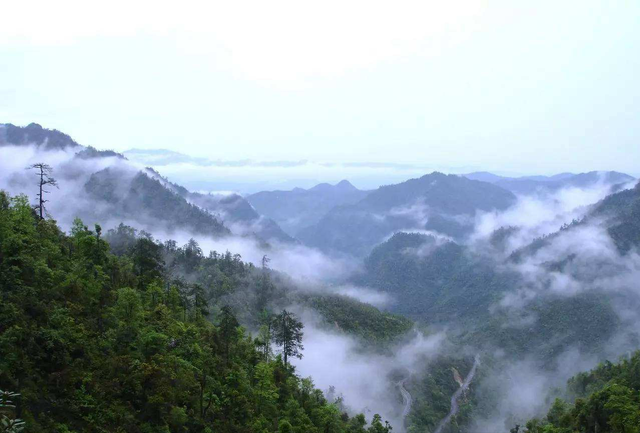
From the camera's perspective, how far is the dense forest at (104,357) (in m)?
29.2

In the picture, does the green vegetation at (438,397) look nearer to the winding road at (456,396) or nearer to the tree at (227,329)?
the winding road at (456,396)

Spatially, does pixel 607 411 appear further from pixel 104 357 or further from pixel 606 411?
pixel 104 357

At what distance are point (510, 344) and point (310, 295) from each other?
98.2m

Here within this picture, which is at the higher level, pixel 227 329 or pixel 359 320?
pixel 227 329

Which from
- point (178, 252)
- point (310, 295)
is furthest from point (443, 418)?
point (178, 252)

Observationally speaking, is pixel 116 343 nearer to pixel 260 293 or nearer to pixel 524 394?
pixel 260 293

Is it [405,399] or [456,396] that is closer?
[405,399]

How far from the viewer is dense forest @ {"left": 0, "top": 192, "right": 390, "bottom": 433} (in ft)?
95.9

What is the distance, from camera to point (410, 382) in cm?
13025

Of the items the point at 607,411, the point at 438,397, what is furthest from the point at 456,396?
the point at 607,411

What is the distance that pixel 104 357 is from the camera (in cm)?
3450

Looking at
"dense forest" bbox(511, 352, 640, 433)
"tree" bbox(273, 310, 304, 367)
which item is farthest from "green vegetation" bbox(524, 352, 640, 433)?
"tree" bbox(273, 310, 304, 367)

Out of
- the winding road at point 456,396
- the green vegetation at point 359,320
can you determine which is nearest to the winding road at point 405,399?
the winding road at point 456,396

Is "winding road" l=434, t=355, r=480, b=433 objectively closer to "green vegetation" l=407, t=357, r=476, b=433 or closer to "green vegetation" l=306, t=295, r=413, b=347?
"green vegetation" l=407, t=357, r=476, b=433
